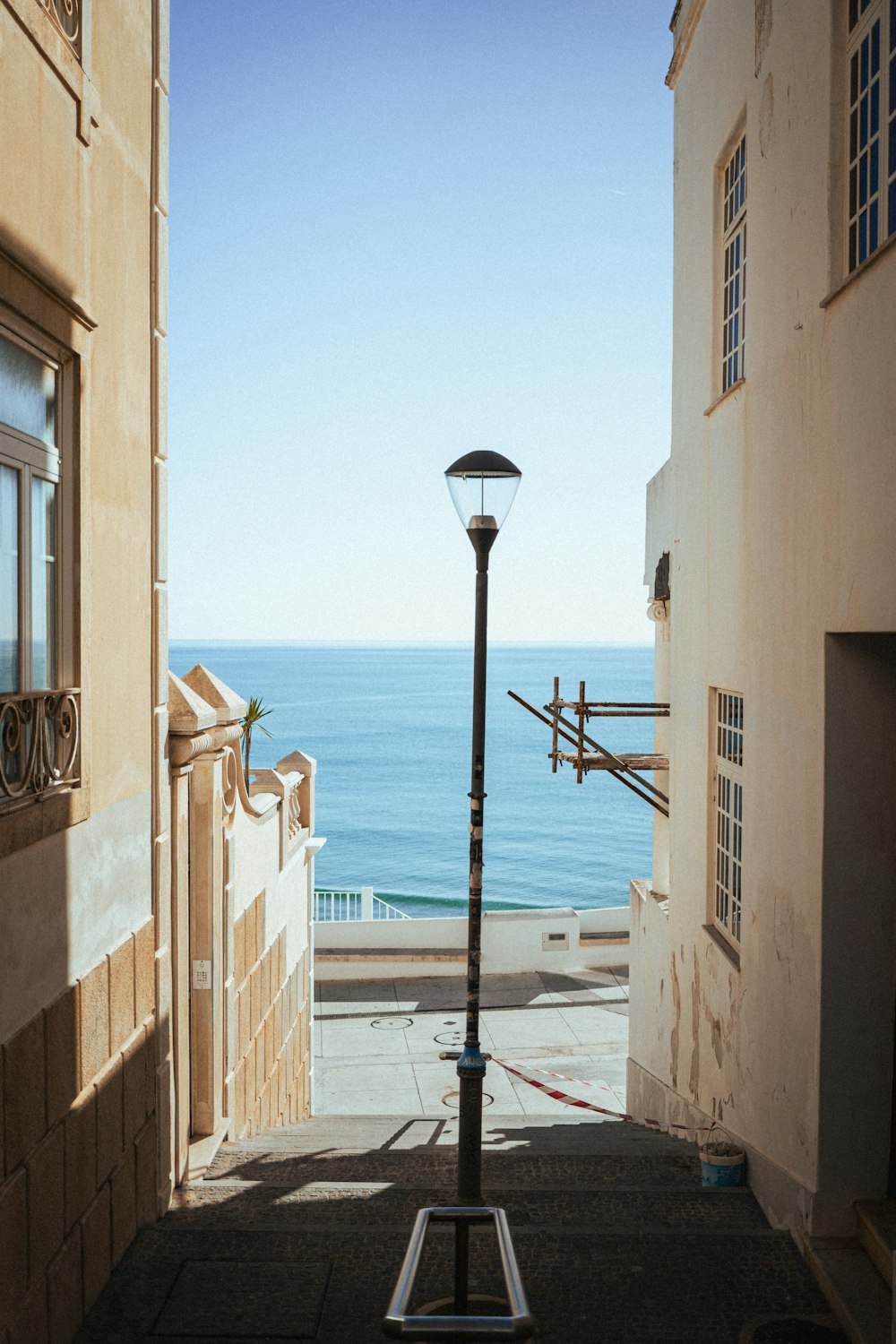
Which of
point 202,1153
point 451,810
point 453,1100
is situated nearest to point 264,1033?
point 202,1153

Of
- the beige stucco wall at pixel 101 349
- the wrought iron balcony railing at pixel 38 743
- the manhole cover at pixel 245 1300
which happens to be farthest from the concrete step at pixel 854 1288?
the wrought iron balcony railing at pixel 38 743

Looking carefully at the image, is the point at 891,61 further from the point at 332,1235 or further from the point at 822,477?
the point at 332,1235

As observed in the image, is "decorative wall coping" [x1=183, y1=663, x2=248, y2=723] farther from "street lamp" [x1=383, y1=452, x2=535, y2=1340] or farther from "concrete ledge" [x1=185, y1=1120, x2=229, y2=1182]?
"concrete ledge" [x1=185, y1=1120, x2=229, y2=1182]

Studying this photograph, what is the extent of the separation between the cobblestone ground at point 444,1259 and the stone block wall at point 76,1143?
318mm

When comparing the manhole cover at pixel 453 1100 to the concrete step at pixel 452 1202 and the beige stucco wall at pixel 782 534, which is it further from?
the concrete step at pixel 452 1202

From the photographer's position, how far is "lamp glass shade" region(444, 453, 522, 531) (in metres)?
8.03

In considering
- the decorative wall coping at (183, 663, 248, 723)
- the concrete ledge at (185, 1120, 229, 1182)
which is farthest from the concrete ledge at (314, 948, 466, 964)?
the decorative wall coping at (183, 663, 248, 723)

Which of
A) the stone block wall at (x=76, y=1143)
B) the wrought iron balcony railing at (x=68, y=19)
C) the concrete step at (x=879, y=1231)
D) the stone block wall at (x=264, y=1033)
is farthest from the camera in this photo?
the stone block wall at (x=264, y=1033)

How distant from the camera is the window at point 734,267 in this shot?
32.4 ft

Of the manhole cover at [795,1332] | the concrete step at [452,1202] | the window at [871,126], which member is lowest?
the concrete step at [452,1202]

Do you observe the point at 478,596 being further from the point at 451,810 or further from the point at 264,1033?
the point at 451,810

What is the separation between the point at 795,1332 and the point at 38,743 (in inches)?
187

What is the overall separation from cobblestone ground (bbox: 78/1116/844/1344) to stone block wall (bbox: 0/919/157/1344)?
32cm

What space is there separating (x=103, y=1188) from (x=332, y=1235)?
4.77 feet
